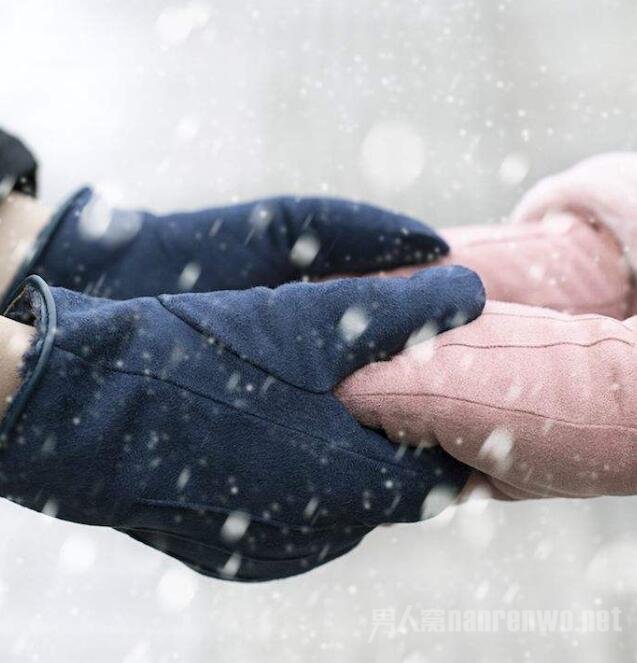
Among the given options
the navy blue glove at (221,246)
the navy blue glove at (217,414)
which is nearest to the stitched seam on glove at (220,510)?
the navy blue glove at (217,414)

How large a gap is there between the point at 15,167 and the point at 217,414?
38 cm

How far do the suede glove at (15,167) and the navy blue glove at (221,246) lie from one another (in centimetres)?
5

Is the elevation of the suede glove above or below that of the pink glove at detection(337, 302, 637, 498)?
above

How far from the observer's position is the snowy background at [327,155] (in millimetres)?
1174

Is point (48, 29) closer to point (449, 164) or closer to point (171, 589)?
point (449, 164)

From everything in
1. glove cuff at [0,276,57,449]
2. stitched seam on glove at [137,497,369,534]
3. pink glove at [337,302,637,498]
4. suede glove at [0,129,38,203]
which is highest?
suede glove at [0,129,38,203]

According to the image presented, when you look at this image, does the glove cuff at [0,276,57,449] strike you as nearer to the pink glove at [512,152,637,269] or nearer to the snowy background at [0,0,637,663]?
the pink glove at [512,152,637,269]

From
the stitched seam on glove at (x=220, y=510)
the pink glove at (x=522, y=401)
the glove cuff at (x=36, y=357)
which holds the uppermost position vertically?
the glove cuff at (x=36, y=357)

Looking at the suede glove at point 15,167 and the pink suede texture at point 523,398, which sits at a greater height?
the suede glove at point 15,167

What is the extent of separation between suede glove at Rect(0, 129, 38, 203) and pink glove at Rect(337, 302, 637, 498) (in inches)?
15.6

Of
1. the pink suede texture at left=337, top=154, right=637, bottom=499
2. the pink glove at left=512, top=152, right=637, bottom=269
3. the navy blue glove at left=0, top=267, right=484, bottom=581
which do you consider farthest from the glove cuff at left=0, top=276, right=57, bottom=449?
the pink glove at left=512, top=152, right=637, bottom=269

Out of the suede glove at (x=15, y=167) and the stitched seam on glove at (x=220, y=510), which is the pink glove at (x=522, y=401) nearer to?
the stitched seam on glove at (x=220, y=510)

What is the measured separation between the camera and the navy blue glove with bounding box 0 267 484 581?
561 millimetres

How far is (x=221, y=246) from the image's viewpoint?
81 centimetres
